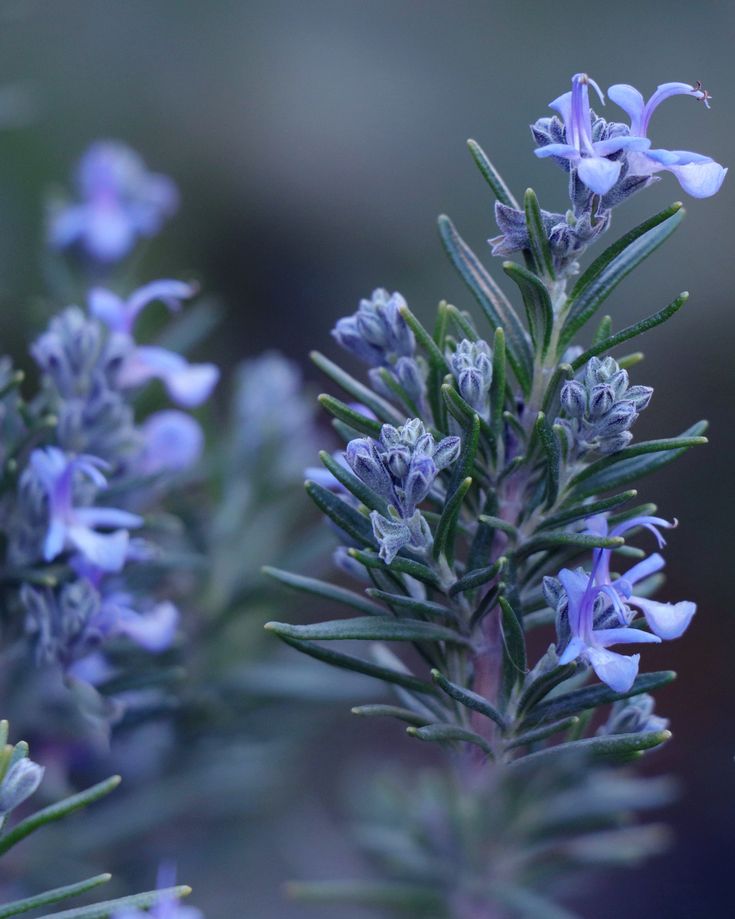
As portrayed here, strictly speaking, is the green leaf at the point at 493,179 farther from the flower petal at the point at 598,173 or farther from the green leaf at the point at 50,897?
the green leaf at the point at 50,897

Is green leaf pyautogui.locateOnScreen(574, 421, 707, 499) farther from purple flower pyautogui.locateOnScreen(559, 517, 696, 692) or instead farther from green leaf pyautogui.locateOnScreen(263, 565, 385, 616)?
green leaf pyautogui.locateOnScreen(263, 565, 385, 616)

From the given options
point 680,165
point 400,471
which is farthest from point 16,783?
point 680,165

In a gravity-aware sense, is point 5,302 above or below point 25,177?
below

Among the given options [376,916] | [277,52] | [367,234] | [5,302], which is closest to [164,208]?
[5,302]

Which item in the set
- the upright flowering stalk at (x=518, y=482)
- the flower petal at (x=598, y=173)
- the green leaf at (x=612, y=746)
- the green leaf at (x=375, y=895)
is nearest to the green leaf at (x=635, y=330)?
the upright flowering stalk at (x=518, y=482)

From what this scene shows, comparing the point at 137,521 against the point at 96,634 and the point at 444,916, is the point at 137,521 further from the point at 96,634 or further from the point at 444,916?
the point at 444,916
